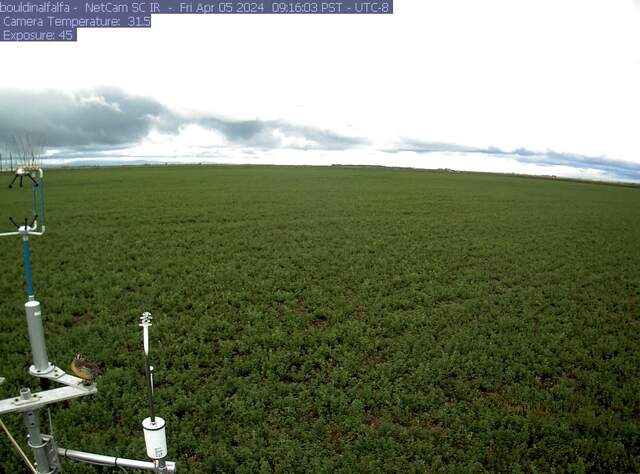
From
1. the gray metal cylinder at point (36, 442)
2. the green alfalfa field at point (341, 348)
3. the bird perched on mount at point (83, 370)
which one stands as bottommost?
the green alfalfa field at point (341, 348)

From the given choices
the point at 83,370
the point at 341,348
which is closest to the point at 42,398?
the point at 83,370

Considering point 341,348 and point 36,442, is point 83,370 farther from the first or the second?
point 341,348

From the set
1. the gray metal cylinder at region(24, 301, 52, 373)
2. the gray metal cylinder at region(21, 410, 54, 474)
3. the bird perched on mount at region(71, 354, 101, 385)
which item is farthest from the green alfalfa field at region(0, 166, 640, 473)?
the gray metal cylinder at region(24, 301, 52, 373)

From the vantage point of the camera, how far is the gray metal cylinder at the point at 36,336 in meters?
4.50

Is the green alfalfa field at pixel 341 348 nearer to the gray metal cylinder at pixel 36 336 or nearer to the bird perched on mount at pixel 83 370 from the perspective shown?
the bird perched on mount at pixel 83 370

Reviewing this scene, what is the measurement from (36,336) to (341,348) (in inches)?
289

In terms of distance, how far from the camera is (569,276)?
685 inches

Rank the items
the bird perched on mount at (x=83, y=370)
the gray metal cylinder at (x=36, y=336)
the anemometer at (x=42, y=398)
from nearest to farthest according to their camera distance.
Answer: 1. the anemometer at (x=42, y=398)
2. the gray metal cylinder at (x=36, y=336)
3. the bird perched on mount at (x=83, y=370)

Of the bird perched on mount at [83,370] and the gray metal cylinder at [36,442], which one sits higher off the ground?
the bird perched on mount at [83,370]

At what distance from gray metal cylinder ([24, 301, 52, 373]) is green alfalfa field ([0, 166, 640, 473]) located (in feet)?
9.90

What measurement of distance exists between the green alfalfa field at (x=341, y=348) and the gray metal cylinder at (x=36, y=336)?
3.02 metres

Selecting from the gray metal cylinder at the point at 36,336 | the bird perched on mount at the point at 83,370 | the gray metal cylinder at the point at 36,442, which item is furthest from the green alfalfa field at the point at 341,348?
the gray metal cylinder at the point at 36,336

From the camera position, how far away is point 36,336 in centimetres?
461

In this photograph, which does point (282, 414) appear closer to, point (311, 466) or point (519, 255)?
point (311, 466)
